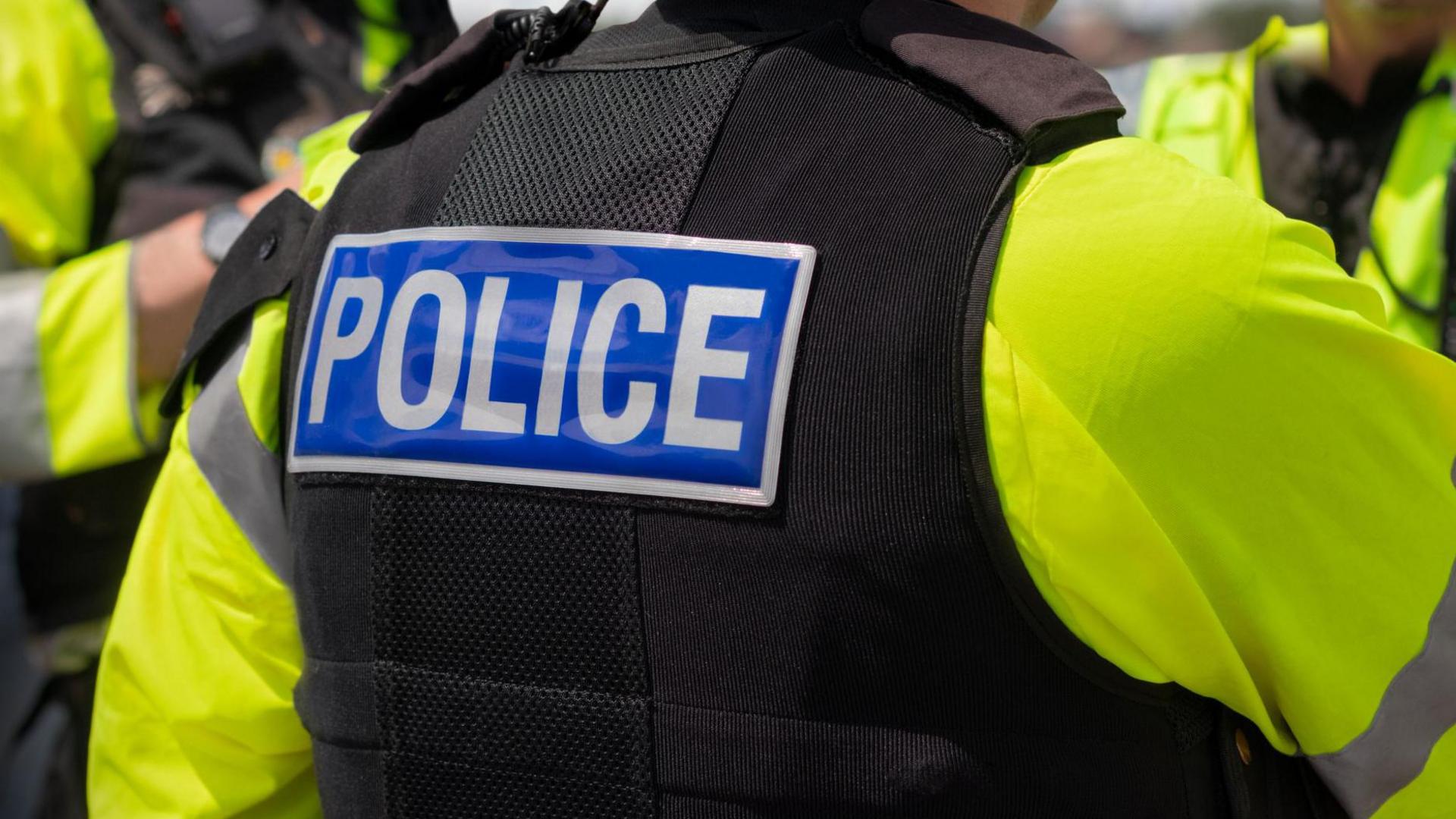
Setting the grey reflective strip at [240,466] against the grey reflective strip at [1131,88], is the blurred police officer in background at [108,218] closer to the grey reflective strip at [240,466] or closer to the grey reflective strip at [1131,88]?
the grey reflective strip at [240,466]

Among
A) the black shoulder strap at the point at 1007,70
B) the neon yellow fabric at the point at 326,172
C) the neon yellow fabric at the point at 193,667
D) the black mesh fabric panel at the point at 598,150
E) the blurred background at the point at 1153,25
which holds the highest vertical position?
the black shoulder strap at the point at 1007,70

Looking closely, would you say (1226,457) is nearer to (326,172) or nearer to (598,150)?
(598,150)

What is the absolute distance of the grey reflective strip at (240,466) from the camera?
3.67 ft

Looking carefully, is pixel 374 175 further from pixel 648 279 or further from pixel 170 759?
pixel 170 759

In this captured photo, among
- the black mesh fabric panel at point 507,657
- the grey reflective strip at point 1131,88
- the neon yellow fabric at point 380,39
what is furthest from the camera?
the neon yellow fabric at point 380,39

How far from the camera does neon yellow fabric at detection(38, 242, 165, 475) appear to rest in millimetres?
1592

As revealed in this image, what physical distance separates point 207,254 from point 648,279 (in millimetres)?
930

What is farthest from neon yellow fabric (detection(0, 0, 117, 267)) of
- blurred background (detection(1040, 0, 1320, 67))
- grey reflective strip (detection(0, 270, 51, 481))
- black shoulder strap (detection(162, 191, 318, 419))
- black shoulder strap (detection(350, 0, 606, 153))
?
blurred background (detection(1040, 0, 1320, 67))

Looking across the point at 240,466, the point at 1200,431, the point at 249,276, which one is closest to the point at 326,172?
the point at 249,276

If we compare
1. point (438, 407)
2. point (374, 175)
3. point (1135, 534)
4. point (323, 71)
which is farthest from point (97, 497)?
point (1135, 534)

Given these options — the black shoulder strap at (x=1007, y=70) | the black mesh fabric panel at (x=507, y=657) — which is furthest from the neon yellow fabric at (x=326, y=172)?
the black shoulder strap at (x=1007, y=70)

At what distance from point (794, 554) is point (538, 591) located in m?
0.19

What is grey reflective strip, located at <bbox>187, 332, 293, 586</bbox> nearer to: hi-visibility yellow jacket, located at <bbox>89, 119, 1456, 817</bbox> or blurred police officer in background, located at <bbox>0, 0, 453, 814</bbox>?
blurred police officer in background, located at <bbox>0, 0, 453, 814</bbox>

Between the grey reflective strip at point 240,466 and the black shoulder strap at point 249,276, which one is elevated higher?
the black shoulder strap at point 249,276
